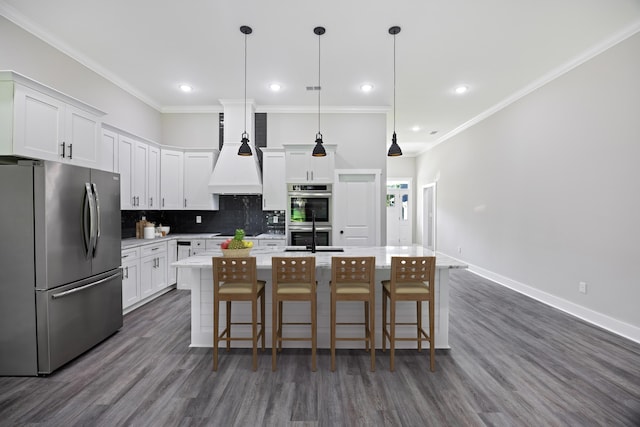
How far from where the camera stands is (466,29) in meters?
3.17

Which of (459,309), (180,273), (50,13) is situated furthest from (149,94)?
(459,309)

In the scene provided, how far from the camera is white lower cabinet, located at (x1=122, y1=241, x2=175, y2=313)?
3768mm

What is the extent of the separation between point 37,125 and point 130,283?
208 cm

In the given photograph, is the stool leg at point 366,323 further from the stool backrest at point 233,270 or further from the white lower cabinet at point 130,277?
the white lower cabinet at point 130,277

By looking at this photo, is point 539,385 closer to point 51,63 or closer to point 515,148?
point 515,148

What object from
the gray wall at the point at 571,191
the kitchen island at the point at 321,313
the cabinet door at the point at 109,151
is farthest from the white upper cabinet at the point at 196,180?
the gray wall at the point at 571,191

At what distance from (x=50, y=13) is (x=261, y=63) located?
215 centimetres

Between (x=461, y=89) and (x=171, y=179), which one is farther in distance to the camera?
(x=171, y=179)

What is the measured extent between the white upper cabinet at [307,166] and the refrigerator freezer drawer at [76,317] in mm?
2834

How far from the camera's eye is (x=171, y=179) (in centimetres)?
516

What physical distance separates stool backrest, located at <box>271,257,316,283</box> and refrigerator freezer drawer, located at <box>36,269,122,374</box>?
6.09 ft

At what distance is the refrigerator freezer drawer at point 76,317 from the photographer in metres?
2.41

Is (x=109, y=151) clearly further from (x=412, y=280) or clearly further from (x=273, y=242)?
(x=412, y=280)

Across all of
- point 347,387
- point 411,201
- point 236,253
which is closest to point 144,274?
point 236,253
